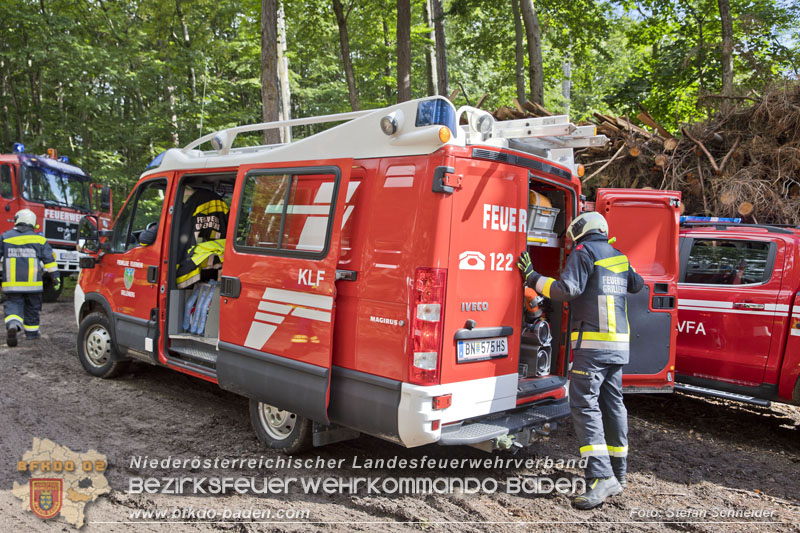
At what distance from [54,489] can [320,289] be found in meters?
2.28

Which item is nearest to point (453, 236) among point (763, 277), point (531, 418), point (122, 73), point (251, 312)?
point (531, 418)

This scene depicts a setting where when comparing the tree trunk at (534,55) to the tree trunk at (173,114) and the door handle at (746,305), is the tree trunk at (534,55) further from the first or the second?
the tree trunk at (173,114)

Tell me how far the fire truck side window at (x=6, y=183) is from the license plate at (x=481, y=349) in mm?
12513

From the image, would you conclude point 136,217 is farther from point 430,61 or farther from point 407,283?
point 430,61

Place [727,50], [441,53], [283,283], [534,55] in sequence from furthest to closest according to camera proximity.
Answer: [441,53] → [727,50] → [534,55] → [283,283]

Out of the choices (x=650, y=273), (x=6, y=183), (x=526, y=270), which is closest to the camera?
(x=526, y=270)

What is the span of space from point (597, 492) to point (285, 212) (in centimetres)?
304

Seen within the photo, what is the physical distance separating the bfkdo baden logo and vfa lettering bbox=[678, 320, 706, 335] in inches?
211

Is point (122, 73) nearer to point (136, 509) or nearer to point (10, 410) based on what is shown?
point (10, 410)

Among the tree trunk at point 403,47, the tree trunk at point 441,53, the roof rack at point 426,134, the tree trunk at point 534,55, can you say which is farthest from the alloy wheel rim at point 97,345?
the tree trunk at point 441,53

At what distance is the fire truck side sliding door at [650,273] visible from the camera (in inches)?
211

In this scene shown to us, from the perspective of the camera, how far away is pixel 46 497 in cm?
375

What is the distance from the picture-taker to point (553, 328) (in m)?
4.88

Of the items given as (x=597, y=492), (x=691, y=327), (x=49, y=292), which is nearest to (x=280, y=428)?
(x=597, y=492)
